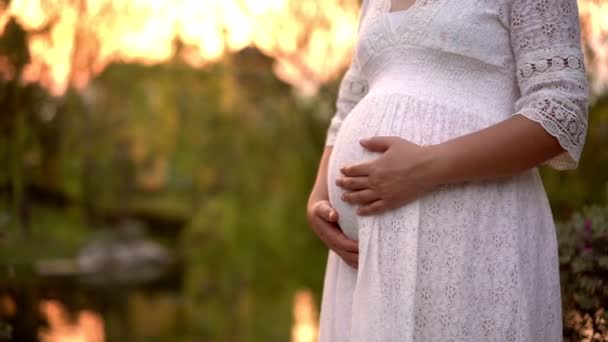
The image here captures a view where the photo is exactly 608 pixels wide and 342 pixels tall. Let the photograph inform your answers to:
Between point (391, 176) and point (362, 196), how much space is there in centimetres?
7

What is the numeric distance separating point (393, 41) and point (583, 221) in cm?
82

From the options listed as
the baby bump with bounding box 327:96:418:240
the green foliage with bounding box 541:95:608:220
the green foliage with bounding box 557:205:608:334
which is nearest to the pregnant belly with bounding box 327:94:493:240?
the baby bump with bounding box 327:96:418:240

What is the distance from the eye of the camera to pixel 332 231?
4.29 feet

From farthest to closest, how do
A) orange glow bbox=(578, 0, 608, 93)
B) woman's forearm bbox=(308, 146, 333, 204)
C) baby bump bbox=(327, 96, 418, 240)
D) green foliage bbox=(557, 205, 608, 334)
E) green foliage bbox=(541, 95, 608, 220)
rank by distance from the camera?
green foliage bbox=(541, 95, 608, 220), orange glow bbox=(578, 0, 608, 93), green foliage bbox=(557, 205, 608, 334), woman's forearm bbox=(308, 146, 333, 204), baby bump bbox=(327, 96, 418, 240)

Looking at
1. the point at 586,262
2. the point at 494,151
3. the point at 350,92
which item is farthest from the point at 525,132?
the point at 586,262

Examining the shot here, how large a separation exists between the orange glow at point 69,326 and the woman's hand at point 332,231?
3943 millimetres

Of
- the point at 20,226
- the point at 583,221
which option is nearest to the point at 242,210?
the point at 20,226

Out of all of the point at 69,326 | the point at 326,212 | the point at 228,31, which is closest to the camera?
the point at 326,212

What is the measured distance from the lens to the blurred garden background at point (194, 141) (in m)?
3.23

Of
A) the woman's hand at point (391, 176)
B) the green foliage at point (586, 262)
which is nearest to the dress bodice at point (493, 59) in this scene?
the woman's hand at point (391, 176)

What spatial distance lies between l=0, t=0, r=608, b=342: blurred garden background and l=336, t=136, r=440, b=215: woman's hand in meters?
1.56

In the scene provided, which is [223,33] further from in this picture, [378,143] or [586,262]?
[378,143]

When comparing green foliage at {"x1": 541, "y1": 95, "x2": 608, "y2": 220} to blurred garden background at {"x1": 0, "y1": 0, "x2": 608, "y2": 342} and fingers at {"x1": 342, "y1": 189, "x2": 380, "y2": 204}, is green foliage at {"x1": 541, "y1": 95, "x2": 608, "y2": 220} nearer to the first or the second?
blurred garden background at {"x1": 0, "y1": 0, "x2": 608, "y2": 342}

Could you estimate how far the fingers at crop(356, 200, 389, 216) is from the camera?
1157 millimetres
